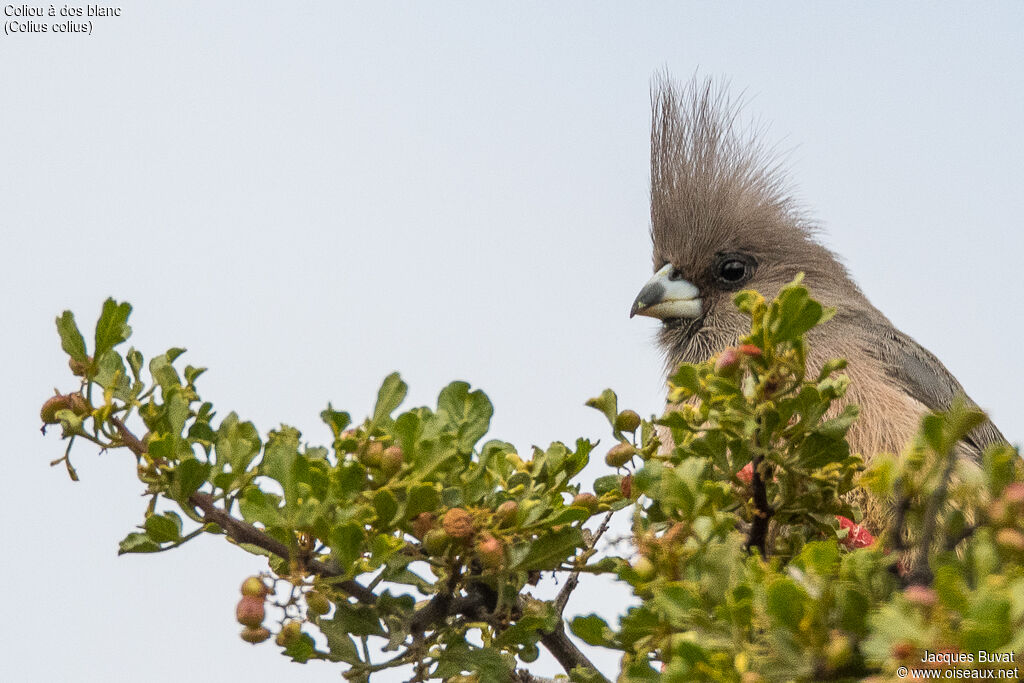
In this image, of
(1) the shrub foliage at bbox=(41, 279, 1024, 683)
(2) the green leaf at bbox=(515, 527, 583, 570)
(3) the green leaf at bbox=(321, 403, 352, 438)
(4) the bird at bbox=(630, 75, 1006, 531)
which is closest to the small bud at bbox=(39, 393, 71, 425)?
(1) the shrub foliage at bbox=(41, 279, 1024, 683)

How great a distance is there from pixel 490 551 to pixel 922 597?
3.01ft

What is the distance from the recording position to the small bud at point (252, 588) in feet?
6.97

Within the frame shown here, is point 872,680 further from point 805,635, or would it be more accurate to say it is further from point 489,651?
point 489,651

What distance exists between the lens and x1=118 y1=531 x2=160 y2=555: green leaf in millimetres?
2332

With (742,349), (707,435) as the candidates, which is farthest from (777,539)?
(742,349)

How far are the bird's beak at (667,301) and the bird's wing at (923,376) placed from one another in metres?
0.96

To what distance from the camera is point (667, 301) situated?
19.7 ft

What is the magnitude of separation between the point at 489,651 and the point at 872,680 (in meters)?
1.02

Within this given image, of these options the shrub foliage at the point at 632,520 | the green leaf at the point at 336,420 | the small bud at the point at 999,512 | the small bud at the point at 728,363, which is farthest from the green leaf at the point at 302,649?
the small bud at the point at 999,512

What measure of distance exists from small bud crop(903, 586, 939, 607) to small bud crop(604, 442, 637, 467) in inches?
45.9

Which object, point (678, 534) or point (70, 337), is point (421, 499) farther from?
point (70, 337)

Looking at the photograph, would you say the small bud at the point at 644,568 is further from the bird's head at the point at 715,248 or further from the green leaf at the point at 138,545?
the bird's head at the point at 715,248

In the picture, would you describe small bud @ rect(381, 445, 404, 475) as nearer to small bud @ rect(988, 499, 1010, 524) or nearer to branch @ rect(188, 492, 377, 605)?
branch @ rect(188, 492, 377, 605)

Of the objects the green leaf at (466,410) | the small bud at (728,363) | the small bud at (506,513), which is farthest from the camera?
the green leaf at (466,410)
